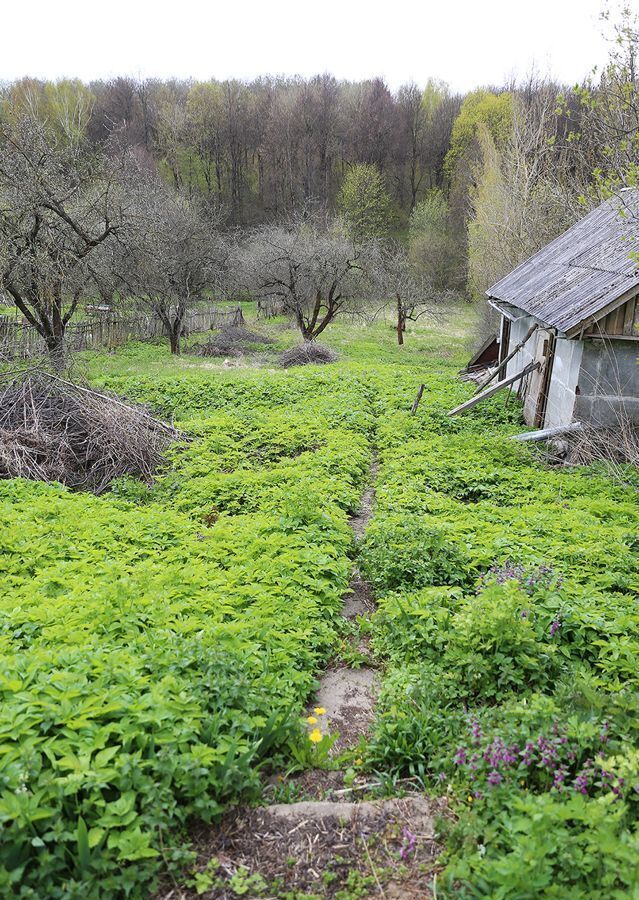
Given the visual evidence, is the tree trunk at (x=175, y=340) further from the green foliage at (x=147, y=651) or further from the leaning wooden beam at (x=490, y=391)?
the green foliage at (x=147, y=651)

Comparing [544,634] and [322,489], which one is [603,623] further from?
[322,489]

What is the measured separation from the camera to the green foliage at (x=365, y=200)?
50.0 metres

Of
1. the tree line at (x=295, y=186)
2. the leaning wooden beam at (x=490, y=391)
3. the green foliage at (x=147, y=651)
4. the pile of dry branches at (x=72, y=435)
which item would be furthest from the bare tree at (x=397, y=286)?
the green foliage at (x=147, y=651)

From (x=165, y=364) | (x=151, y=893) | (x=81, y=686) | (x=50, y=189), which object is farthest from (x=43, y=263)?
(x=151, y=893)

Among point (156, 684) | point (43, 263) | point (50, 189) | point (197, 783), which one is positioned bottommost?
point (197, 783)

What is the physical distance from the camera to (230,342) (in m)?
27.5

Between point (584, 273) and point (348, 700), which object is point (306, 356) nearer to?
point (584, 273)

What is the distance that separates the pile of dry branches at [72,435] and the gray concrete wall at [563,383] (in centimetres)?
749

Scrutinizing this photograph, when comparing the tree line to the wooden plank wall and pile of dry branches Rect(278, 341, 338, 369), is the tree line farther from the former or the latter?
pile of dry branches Rect(278, 341, 338, 369)

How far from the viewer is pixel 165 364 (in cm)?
2191

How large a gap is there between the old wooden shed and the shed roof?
2 cm

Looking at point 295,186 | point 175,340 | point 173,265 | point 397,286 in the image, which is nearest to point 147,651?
point 173,265

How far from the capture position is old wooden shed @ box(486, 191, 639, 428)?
34.1 feet

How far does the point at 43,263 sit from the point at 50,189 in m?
1.99
